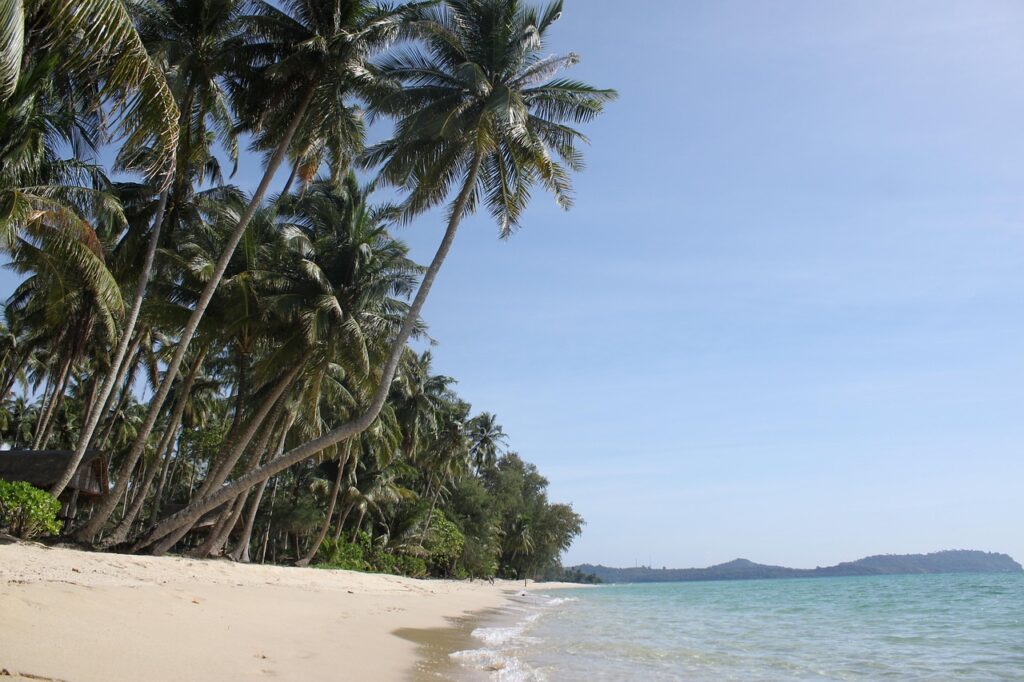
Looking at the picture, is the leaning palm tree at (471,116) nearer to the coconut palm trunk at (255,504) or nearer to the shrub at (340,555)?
the coconut palm trunk at (255,504)

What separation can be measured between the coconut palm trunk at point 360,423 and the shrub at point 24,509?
2362 mm

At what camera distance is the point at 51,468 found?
1981 centimetres

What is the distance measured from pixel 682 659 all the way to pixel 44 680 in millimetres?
10692

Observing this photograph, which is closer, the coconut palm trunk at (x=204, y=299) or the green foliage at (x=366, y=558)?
the coconut palm trunk at (x=204, y=299)

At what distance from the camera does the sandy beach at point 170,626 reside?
557cm

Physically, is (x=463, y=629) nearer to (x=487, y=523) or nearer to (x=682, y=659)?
(x=682, y=659)

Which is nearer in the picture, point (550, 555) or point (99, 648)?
point (99, 648)

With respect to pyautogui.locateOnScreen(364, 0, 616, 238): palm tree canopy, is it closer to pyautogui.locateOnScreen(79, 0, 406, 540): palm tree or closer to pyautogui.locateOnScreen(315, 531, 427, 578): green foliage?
pyautogui.locateOnScreen(79, 0, 406, 540): palm tree

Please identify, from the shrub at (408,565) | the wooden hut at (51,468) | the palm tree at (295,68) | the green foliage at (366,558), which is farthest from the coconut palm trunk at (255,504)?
the shrub at (408,565)

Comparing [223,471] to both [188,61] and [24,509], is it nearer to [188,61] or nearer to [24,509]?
[24,509]

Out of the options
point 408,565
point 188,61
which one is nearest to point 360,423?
point 188,61

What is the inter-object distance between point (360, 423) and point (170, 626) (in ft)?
18.7

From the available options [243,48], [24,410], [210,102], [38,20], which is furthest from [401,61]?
[24,410]

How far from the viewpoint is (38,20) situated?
309 inches
